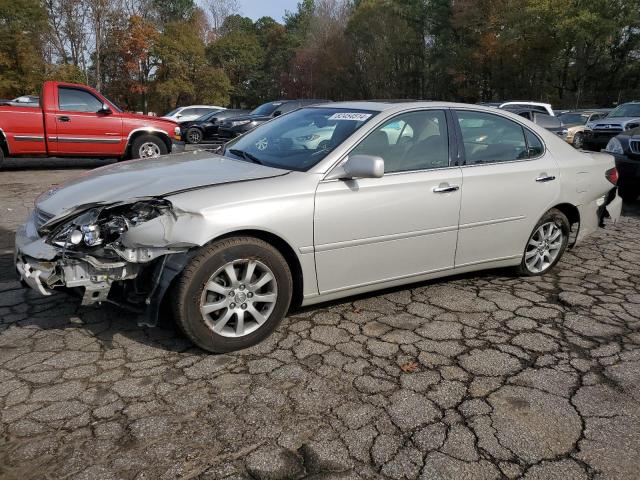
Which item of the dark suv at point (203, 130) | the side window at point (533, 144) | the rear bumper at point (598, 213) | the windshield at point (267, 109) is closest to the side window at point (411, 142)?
the side window at point (533, 144)

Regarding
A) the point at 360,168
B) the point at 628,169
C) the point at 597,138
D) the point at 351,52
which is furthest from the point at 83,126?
the point at 351,52

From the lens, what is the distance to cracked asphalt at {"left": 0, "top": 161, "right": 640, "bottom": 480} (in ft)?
7.72

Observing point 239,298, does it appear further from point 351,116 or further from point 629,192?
point 629,192

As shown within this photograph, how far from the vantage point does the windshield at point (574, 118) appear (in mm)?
18375

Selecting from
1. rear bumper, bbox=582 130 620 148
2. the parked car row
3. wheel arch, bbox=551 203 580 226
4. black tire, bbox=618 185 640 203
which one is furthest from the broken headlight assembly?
rear bumper, bbox=582 130 620 148

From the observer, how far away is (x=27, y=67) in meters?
30.0

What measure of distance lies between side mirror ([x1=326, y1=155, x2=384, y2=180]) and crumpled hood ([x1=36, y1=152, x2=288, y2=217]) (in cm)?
37

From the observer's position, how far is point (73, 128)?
10.1m

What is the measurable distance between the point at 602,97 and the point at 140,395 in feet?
138

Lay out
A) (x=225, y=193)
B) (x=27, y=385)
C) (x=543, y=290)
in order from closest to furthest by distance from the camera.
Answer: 1. (x=27, y=385)
2. (x=225, y=193)
3. (x=543, y=290)

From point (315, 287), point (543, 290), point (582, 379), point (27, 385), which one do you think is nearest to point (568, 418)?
point (582, 379)

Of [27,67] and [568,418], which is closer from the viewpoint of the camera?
[568,418]

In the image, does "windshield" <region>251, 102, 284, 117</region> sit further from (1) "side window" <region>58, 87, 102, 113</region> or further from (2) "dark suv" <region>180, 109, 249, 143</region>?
(1) "side window" <region>58, 87, 102, 113</region>

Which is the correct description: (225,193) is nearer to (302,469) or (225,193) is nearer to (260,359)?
(260,359)
